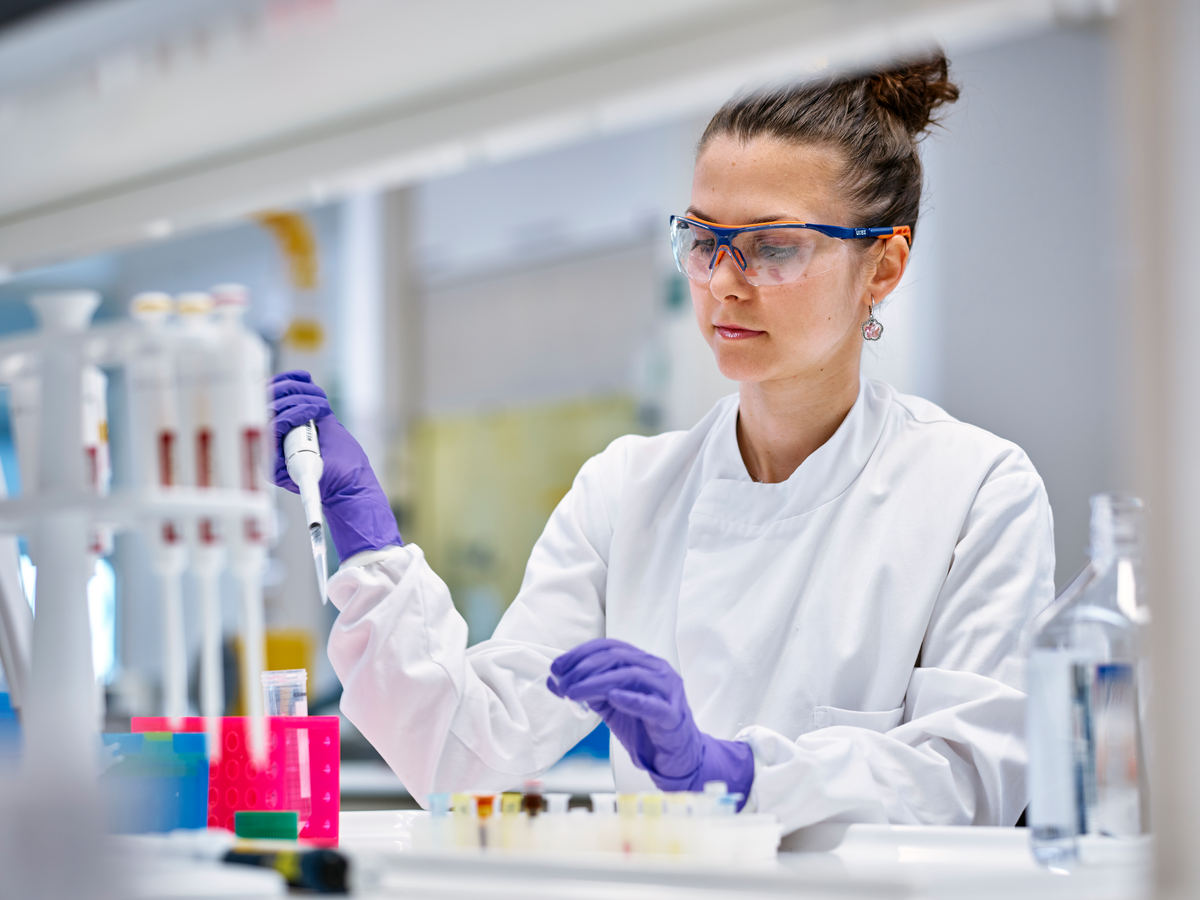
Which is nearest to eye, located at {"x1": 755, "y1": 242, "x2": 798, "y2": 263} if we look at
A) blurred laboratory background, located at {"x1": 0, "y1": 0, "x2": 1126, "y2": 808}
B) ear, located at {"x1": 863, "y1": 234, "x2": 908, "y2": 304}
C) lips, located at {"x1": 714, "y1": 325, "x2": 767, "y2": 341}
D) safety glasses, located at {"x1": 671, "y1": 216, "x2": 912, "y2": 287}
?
safety glasses, located at {"x1": 671, "y1": 216, "x2": 912, "y2": 287}

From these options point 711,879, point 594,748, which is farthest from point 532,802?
point 594,748

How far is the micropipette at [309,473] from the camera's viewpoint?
51.2 inches

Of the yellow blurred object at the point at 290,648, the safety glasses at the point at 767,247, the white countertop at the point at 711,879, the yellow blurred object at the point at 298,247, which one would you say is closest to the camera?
the white countertop at the point at 711,879

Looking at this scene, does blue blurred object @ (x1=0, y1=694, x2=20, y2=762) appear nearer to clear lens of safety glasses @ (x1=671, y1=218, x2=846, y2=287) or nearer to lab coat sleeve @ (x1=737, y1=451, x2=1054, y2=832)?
lab coat sleeve @ (x1=737, y1=451, x2=1054, y2=832)

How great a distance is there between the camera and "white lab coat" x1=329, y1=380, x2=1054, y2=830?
4.43ft

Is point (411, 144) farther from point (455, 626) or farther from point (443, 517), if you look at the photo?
point (443, 517)

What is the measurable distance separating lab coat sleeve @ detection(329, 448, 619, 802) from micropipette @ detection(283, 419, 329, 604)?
0.23 feet

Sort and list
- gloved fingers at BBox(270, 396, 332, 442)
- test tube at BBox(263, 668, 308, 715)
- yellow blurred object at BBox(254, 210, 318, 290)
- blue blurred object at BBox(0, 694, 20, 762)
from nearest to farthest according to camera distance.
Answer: blue blurred object at BBox(0, 694, 20, 762), test tube at BBox(263, 668, 308, 715), gloved fingers at BBox(270, 396, 332, 442), yellow blurred object at BBox(254, 210, 318, 290)

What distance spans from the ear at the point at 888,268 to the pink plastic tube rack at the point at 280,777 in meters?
0.98

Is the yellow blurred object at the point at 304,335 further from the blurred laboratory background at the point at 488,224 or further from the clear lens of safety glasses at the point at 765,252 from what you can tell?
the clear lens of safety glasses at the point at 765,252

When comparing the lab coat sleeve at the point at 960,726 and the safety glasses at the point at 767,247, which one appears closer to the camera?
the lab coat sleeve at the point at 960,726

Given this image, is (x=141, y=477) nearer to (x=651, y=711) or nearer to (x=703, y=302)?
(x=651, y=711)

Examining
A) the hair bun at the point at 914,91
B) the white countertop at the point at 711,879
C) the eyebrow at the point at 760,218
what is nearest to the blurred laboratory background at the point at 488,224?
the hair bun at the point at 914,91

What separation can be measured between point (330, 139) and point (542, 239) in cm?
370
